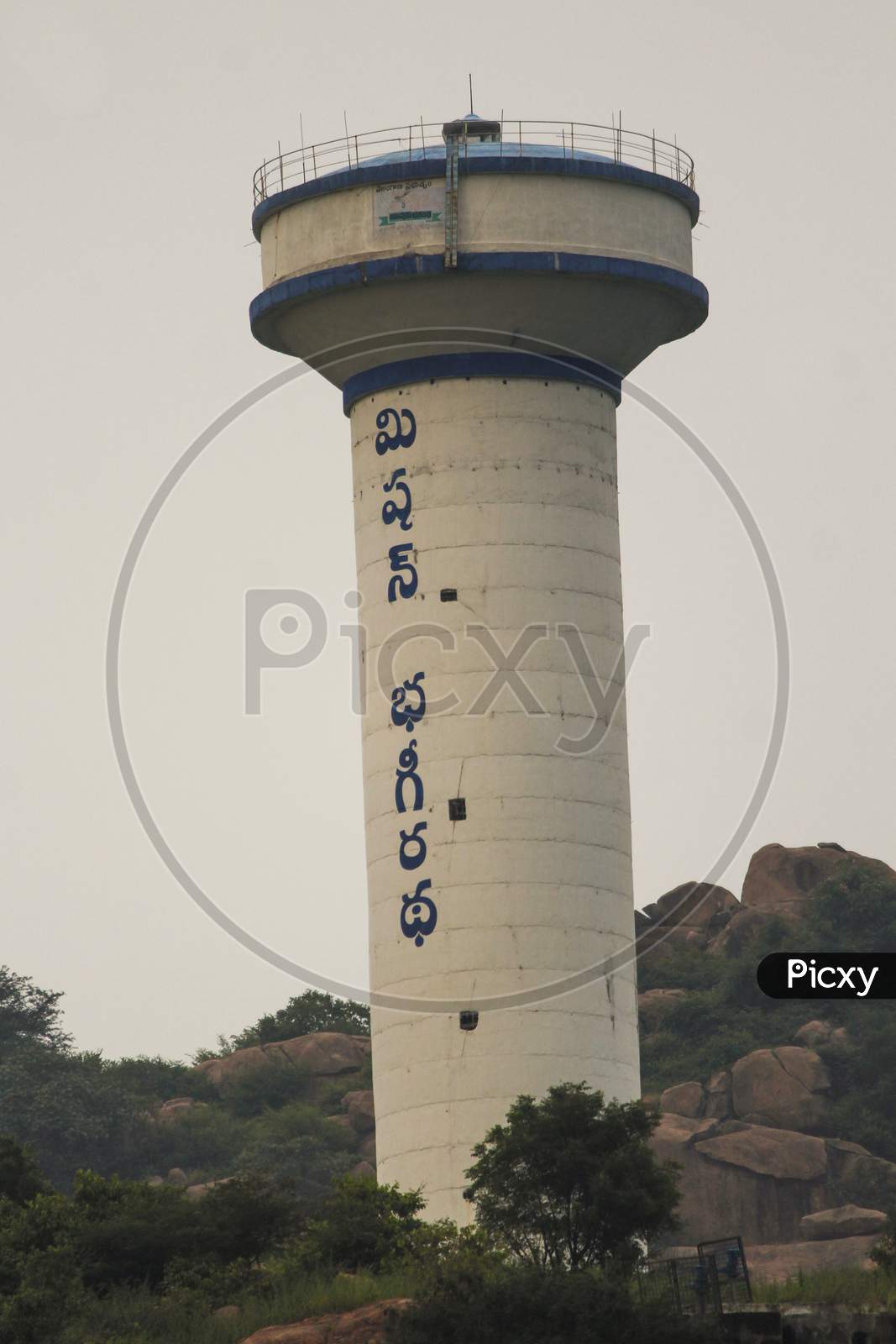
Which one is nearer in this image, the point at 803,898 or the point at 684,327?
the point at 684,327

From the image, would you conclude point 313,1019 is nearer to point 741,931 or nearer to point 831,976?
→ point 741,931

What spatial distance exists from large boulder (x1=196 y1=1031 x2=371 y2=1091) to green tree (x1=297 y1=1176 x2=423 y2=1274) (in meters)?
58.8

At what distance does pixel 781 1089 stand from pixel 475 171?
49.1 meters

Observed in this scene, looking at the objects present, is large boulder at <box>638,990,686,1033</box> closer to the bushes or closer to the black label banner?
the bushes

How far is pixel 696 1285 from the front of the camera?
162 feet

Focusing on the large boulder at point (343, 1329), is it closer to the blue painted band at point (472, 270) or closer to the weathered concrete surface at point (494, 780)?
the weathered concrete surface at point (494, 780)

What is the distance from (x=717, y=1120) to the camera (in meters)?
98.7

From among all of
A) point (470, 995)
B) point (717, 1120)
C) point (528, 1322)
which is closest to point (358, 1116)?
point (717, 1120)

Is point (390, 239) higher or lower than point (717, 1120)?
higher

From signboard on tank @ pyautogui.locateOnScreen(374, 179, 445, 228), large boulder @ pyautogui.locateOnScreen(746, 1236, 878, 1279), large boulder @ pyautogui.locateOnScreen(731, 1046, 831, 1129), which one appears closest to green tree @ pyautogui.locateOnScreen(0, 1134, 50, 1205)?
signboard on tank @ pyautogui.locateOnScreen(374, 179, 445, 228)

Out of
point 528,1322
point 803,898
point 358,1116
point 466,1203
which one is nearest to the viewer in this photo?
point 528,1322

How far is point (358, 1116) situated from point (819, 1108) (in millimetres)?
19926

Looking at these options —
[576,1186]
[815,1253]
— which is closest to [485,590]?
[576,1186]

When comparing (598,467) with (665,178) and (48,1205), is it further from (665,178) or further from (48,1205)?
(48,1205)
